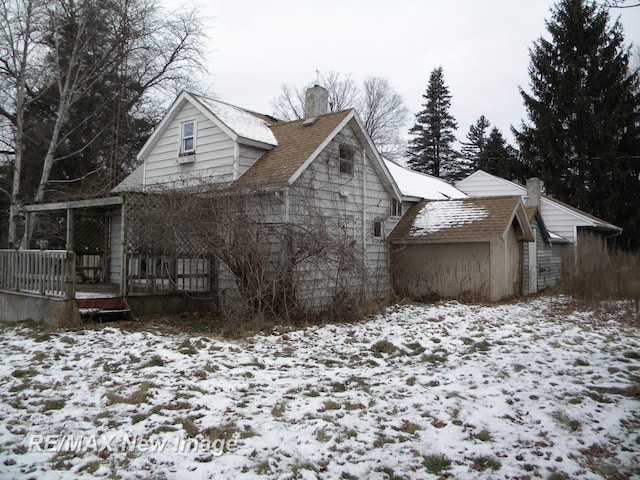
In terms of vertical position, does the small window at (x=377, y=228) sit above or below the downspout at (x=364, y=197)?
below

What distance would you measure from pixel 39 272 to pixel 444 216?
12346 mm

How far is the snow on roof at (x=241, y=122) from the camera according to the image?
13164 mm

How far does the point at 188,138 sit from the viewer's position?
14188mm

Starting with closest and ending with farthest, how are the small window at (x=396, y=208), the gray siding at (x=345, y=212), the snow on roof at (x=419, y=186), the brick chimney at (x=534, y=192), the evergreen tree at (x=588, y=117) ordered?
the gray siding at (x=345, y=212)
the small window at (x=396, y=208)
the snow on roof at (x=419, y=186)
the brick chimney at (x=534, y=192)
the evergreen tree at (x=588, y=117)

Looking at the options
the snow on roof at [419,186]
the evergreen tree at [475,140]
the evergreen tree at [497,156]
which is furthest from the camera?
the evergreen tree at [475,140]

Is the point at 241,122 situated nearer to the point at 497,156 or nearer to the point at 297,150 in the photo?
the point at 297,150

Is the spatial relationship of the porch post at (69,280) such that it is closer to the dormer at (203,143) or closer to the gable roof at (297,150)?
the dormer at (203,143)

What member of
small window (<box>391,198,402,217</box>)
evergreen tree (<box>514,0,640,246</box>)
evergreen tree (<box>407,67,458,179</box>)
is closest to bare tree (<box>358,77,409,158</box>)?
evergreen tree (<box>407,67,458,179</box>)

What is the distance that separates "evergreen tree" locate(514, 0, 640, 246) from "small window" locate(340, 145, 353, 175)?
20796mm

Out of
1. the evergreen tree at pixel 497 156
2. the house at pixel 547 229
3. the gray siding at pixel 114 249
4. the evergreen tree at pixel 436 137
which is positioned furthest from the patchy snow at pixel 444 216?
the evergreen tree at pixel 436 137

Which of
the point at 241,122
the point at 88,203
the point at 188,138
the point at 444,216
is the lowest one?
the point at 88,203

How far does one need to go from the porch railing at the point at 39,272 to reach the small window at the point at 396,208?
A: 1061 cm

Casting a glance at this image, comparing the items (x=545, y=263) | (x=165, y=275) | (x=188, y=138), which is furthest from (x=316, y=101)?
(x=545, y=263)

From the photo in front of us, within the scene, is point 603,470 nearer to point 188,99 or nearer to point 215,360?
point 215,360
